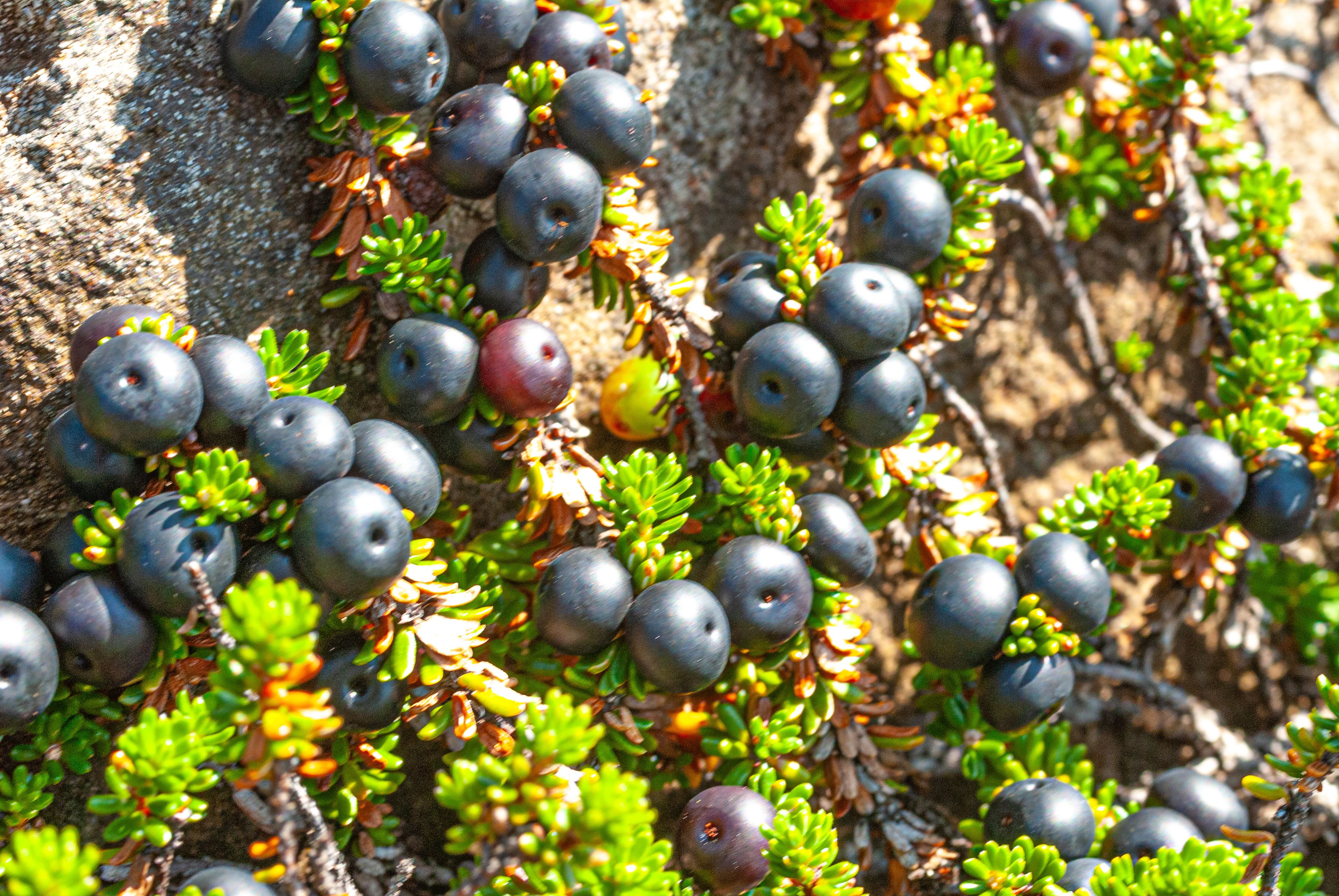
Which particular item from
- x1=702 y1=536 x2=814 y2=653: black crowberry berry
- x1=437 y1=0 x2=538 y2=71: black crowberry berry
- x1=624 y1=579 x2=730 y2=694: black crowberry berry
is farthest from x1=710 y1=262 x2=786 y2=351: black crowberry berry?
x1=437 y1=0 x2=538 y2=71: black crowberry berry

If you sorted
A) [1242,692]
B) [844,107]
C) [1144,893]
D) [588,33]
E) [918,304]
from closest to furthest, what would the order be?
[1144,893]
[588,33]
[918,304]
[844,107]
[1242,692]

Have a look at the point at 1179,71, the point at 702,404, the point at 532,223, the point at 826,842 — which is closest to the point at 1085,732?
the point at 826,842

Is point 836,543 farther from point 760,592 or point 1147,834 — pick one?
point 1147,834

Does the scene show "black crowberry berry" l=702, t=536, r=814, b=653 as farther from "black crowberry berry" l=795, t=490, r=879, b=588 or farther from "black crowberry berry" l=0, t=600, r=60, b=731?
"black crowberry berry" l=0, t=600, r=60, b=731

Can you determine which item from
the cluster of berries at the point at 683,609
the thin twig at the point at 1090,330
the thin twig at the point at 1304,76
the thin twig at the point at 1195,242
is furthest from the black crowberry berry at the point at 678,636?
the thin twig at the point at 1304,76

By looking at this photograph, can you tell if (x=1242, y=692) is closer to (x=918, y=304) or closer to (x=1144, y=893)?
(x=1144, y=893)

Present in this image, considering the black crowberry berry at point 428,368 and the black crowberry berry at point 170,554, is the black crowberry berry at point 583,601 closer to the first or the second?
the black crowberry berry at point 428,368
